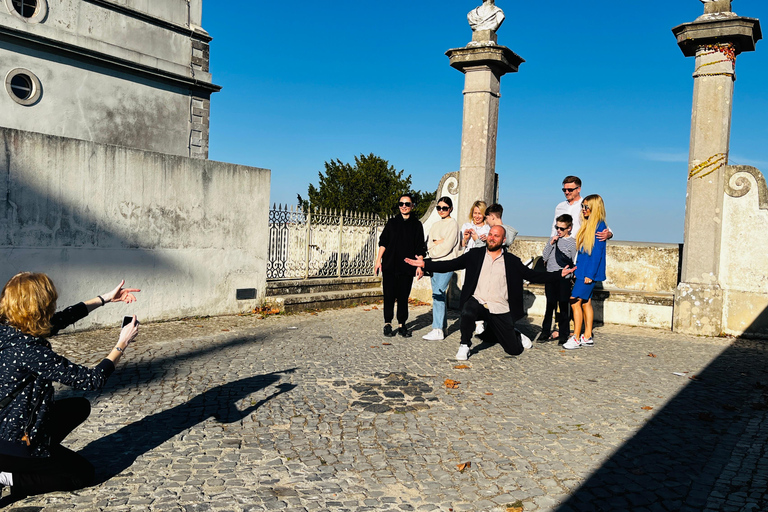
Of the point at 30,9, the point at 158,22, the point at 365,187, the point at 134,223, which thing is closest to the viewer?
the point at 134,223

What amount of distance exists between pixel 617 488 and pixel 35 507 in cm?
328

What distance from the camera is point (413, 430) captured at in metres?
4.46

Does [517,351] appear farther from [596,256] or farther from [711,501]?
[711,501]

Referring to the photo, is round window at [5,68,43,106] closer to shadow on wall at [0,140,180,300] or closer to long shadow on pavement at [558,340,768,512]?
shadow on wall at [0,140,180,300]

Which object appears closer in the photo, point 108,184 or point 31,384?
point 31,384

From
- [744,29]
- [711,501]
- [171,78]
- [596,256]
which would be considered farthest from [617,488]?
[171,78]

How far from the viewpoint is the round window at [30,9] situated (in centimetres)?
1402

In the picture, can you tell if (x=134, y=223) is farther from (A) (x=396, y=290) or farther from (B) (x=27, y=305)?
(B) (x=27, y=305)

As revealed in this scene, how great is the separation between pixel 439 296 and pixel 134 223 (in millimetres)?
4537

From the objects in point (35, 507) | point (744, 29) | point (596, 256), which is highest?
point (744, 29)

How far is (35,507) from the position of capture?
10.3 feet

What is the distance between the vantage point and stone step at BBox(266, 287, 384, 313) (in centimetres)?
1059

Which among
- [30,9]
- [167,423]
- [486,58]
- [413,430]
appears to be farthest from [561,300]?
[30,9]

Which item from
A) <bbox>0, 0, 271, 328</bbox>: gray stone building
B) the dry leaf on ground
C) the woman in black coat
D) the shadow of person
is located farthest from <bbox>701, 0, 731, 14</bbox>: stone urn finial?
the woman in black coat
